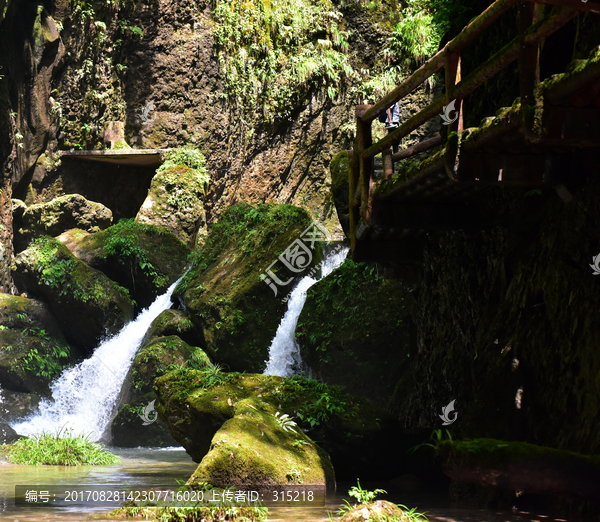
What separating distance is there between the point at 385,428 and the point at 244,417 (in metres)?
1.94

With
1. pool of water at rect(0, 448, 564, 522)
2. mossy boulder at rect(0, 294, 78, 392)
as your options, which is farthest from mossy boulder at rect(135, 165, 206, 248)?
pool of water at rect(0, 448, 564, 522)

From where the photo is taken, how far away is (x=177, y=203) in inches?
773

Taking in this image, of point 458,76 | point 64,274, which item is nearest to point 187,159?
point 64,274

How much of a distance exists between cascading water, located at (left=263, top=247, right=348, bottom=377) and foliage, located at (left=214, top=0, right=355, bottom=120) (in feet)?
33.0

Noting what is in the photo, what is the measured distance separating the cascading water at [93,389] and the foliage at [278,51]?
30.8ft

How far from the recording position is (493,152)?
567 cm

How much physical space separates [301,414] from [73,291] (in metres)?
10.0

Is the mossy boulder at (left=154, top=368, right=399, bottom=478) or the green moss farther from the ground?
the green moss

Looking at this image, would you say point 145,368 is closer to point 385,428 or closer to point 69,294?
point 69,294

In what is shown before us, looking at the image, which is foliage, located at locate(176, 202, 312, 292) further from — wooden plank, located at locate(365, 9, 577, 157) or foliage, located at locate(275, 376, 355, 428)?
wooden plank, located at locate(365, 9, 577, 157)

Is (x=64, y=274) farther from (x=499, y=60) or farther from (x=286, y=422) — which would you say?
(x=499, y=60)

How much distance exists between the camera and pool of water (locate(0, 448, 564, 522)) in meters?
5.91

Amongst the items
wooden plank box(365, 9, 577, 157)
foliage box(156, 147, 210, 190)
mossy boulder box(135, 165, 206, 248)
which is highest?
foliage box(156, 147, 210, 190)

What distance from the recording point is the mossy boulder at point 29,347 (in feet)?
49.1
